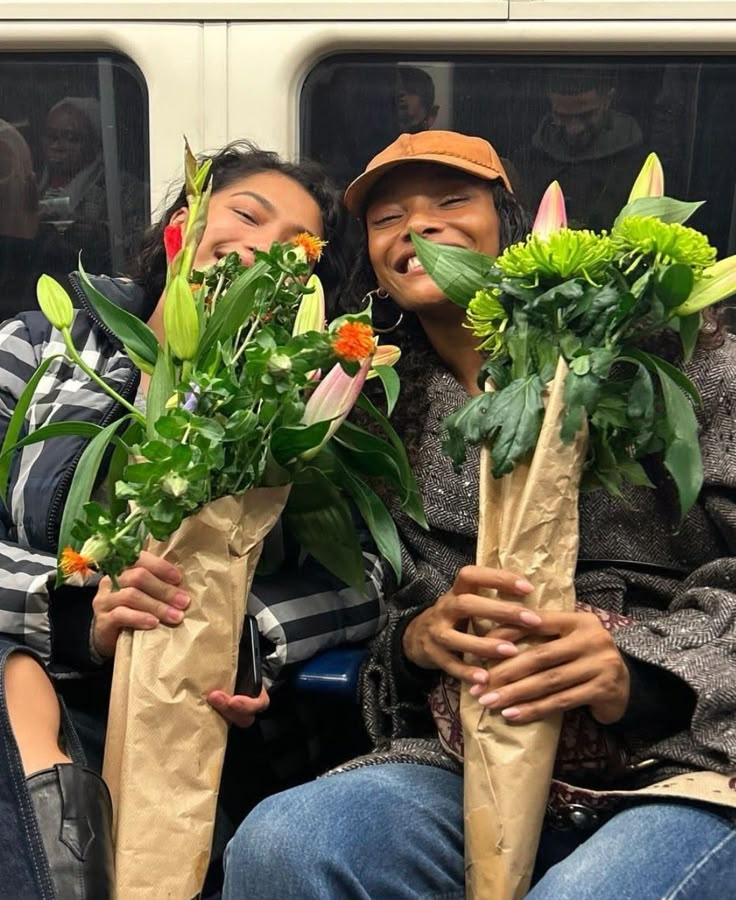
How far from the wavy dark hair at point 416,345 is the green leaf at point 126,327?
1.56 feet

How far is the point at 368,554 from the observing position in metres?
1.82

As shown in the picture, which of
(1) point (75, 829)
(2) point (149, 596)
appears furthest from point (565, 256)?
(1) point (75, 829)

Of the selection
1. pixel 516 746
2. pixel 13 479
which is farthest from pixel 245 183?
pixel 516 746

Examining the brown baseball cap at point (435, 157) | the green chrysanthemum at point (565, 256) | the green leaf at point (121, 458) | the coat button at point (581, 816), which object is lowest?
the coat button at point (581, 816)

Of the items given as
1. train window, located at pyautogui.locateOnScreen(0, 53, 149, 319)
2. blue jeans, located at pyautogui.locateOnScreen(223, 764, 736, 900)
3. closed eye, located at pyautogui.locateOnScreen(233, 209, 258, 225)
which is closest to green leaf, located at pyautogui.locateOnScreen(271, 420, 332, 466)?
blue jeans, located at pyautogui.locateOnScreen(223, 764, 736, 900)

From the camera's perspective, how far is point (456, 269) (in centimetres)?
147

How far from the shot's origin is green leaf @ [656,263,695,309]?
1.27 m

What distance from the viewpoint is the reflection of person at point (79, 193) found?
7.27ft

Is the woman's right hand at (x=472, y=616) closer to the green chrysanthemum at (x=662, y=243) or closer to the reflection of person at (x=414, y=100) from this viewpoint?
the green chrysanthemum at (x=662, y=243)

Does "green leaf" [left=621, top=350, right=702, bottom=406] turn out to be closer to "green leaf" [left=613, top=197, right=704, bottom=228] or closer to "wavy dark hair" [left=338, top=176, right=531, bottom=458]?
"green leaf" [left=613, top=197, right=704, bottom=228]

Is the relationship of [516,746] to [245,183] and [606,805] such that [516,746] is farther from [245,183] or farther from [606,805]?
[245,183]

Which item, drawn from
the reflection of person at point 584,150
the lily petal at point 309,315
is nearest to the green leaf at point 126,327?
the lily petal at point 309,315

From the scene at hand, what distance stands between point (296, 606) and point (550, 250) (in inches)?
26.2

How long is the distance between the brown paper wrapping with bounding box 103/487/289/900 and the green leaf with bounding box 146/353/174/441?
15cm
